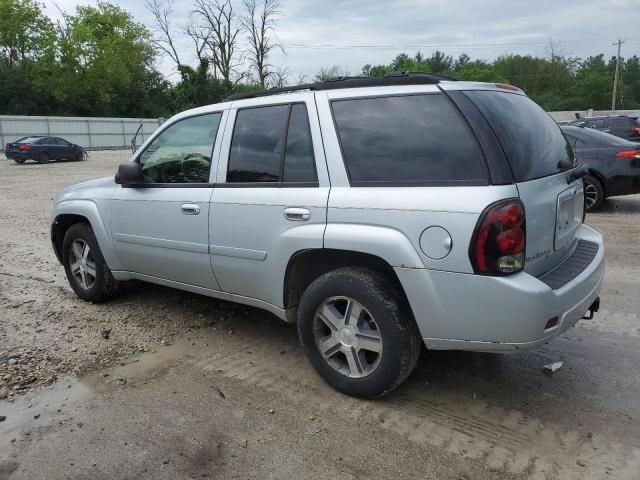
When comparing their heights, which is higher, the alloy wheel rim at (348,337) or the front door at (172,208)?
the front door at (172,208)

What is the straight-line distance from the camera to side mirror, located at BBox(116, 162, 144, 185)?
14.0 ft

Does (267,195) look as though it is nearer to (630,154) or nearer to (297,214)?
(297,214)

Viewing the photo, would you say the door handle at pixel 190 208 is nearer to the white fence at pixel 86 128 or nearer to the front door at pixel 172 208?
the front door at pixel 172 208

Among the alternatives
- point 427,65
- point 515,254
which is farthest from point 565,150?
point 427,65

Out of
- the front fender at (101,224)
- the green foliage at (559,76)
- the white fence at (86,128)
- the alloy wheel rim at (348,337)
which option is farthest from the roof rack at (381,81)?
the green foliage at (559,76)

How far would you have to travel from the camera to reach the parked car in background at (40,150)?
2727cm

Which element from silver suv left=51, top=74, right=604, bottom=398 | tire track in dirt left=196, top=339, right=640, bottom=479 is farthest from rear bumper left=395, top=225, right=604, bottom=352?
tire track in dirt left=196, top=339, right=640, bottom=479

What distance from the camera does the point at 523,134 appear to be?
304 centimetres

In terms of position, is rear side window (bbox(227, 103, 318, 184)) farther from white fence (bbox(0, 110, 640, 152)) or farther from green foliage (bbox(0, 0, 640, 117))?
green foliage (bbox(0, 0, 640, 117))

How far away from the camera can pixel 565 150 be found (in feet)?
11.7

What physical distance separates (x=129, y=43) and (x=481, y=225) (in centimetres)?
6819

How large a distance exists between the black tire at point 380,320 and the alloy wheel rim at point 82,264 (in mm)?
2717

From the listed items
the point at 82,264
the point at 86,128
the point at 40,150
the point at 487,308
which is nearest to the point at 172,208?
the point at 82,264

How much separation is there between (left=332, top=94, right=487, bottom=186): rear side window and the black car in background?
7109 millimetres
